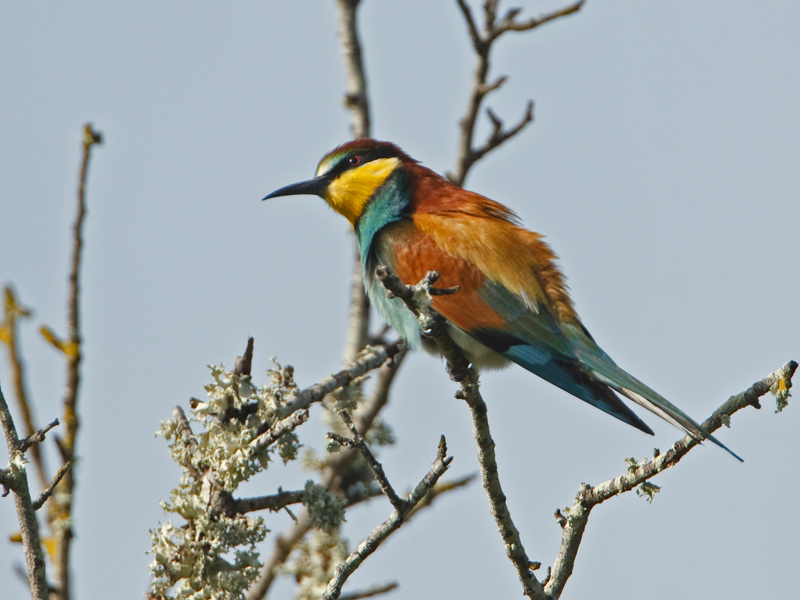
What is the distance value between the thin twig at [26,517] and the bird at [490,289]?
1.61 m

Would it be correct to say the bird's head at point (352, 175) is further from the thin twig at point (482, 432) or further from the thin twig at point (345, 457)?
the thin twig at point (482, 432)

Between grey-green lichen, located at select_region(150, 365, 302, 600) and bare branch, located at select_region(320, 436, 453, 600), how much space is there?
220mm

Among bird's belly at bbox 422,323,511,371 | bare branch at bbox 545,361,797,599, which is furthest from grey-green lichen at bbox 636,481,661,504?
bird's belly at bbox 422,323,511,371

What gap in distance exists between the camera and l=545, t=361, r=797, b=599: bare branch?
6.57 ft

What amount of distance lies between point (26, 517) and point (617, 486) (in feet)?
4.55

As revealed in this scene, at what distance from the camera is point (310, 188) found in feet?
14.2

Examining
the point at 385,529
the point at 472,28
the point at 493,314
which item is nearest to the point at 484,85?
the point at 472,28

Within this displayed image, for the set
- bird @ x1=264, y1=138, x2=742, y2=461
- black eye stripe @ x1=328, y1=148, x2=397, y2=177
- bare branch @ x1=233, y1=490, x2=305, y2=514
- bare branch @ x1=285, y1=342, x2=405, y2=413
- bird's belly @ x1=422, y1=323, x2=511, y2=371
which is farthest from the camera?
black eye stripe @ x1=328, y1=148, x2=397, y2=177

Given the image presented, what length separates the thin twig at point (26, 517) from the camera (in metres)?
1.85

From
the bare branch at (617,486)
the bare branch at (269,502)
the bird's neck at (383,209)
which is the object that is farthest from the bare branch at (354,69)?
the bare branch at (617,486)

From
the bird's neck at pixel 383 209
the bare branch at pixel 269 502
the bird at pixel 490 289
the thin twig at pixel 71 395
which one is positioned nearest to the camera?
the bare branch at pixel 269 502

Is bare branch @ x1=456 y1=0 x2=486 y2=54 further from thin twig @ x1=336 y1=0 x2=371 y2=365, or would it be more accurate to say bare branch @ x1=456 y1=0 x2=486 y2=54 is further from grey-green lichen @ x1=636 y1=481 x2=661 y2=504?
grey-green lichen @ x1=636 y1=481 x2=661 y2=504

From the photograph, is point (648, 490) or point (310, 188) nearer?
point (648, 490)

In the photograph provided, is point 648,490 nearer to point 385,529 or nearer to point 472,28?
point 385,529
